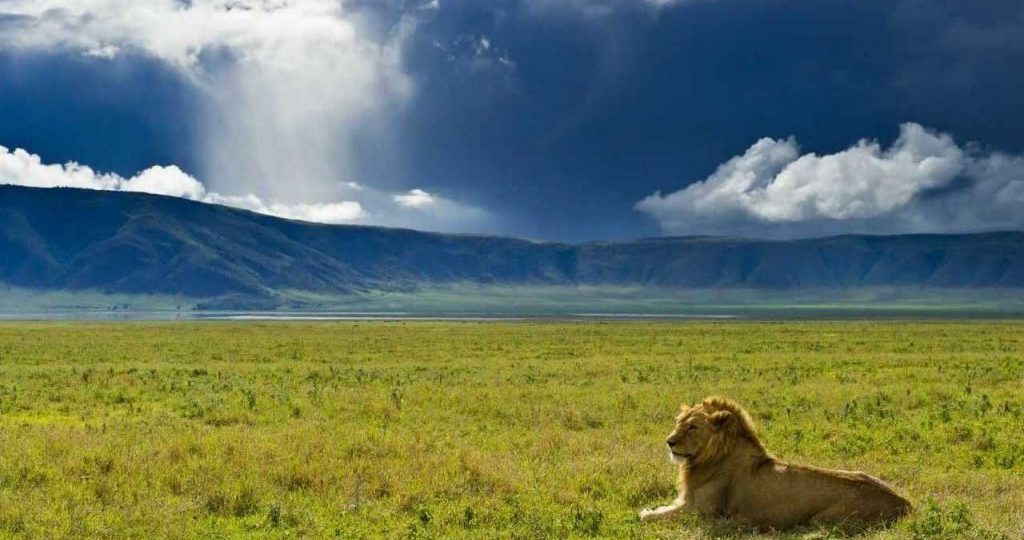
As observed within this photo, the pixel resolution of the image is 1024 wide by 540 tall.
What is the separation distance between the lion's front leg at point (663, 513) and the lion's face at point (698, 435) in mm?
653

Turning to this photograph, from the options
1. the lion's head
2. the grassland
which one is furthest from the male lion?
the grassland

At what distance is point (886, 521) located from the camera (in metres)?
10.1

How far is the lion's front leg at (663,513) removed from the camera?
11.0 m

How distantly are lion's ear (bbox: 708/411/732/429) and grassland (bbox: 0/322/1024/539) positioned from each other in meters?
1.18

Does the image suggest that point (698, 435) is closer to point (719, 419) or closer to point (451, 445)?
point (719, 419)

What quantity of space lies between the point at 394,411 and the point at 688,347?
123 ft

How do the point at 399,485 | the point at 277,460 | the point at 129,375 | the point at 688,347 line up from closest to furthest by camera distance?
the point at 399,485, the point at 277,460, the point at 129,375, the point at 688,347

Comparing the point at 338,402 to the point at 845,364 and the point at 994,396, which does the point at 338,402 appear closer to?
the point at 994,396

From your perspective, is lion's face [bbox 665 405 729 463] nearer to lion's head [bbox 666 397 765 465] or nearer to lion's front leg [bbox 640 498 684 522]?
lion's head [bbox 666 397 765 465]

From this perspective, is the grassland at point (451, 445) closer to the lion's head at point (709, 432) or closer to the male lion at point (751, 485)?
the male lion at point (751, 485)

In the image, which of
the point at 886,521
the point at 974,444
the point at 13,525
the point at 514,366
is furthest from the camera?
the point at 514,366

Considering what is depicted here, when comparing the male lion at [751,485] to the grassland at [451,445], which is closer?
the male lion at [751,485]

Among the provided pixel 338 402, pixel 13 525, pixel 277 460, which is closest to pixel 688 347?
pixel 338 402

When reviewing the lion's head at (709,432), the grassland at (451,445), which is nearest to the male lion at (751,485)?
the lion's head at (709,432)
